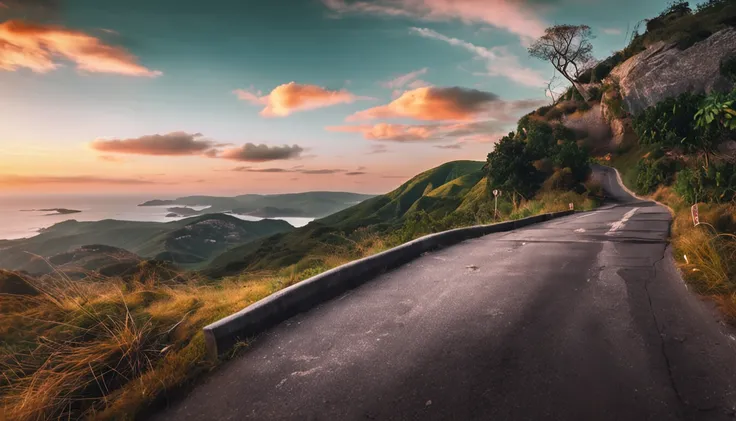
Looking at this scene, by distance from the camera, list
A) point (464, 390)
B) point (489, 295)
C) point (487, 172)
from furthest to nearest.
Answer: point (487, 172) → point (489, 295) → point (464, 390)

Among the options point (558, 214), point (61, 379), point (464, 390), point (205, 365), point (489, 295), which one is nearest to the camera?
point (464, 390)

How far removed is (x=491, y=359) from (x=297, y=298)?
252 cm

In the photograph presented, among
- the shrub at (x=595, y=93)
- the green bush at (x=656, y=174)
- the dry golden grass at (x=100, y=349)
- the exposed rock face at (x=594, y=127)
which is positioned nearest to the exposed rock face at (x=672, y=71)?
the exposed rock face at (x=594, y=127)

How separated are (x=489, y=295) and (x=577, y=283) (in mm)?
1474

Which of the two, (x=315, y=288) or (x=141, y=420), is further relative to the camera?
(x=315, y=288)

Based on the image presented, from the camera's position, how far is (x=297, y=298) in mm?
4656

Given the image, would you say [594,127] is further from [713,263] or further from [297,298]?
[297,298]

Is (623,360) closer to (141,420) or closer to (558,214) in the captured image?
(141,420)

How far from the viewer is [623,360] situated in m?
3.00

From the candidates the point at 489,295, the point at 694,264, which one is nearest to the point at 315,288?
the point at 489,295

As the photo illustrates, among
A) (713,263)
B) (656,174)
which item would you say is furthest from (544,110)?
(713,263)

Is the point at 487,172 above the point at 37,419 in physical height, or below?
above

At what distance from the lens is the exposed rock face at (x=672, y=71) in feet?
128

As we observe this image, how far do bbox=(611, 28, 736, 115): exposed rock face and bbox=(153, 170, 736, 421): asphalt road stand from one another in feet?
153
